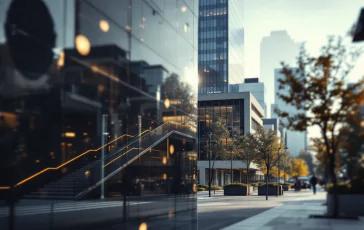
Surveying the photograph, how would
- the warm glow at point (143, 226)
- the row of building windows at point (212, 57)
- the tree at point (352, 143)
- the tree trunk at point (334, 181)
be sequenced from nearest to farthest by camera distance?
the warm glow at point (143, 226), the tree at point (352, 143), the tree trunk at point (334, 181), the row of building windows at point (212, 57)

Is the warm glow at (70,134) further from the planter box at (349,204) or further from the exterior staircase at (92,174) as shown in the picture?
the planter box at (349,204)

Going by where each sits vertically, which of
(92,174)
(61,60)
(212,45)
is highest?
(212,45)

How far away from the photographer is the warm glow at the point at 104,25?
312 inches

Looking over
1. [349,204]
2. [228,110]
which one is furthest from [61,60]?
[228,110]

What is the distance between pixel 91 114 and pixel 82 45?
4.29ft

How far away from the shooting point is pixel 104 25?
316 inches

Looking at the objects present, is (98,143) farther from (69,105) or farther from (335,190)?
(335,190)

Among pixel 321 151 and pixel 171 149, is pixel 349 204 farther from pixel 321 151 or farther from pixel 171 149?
pixel 171 149

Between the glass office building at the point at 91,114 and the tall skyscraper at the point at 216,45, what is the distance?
90.6 metres

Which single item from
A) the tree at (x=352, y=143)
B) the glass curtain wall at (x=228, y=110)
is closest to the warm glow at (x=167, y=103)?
the tree at (x=352, y=143)

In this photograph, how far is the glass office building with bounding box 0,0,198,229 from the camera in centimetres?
640

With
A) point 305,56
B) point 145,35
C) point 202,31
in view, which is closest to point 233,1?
point 202,31

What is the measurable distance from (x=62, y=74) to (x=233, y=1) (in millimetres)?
104061

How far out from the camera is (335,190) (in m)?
15.7
